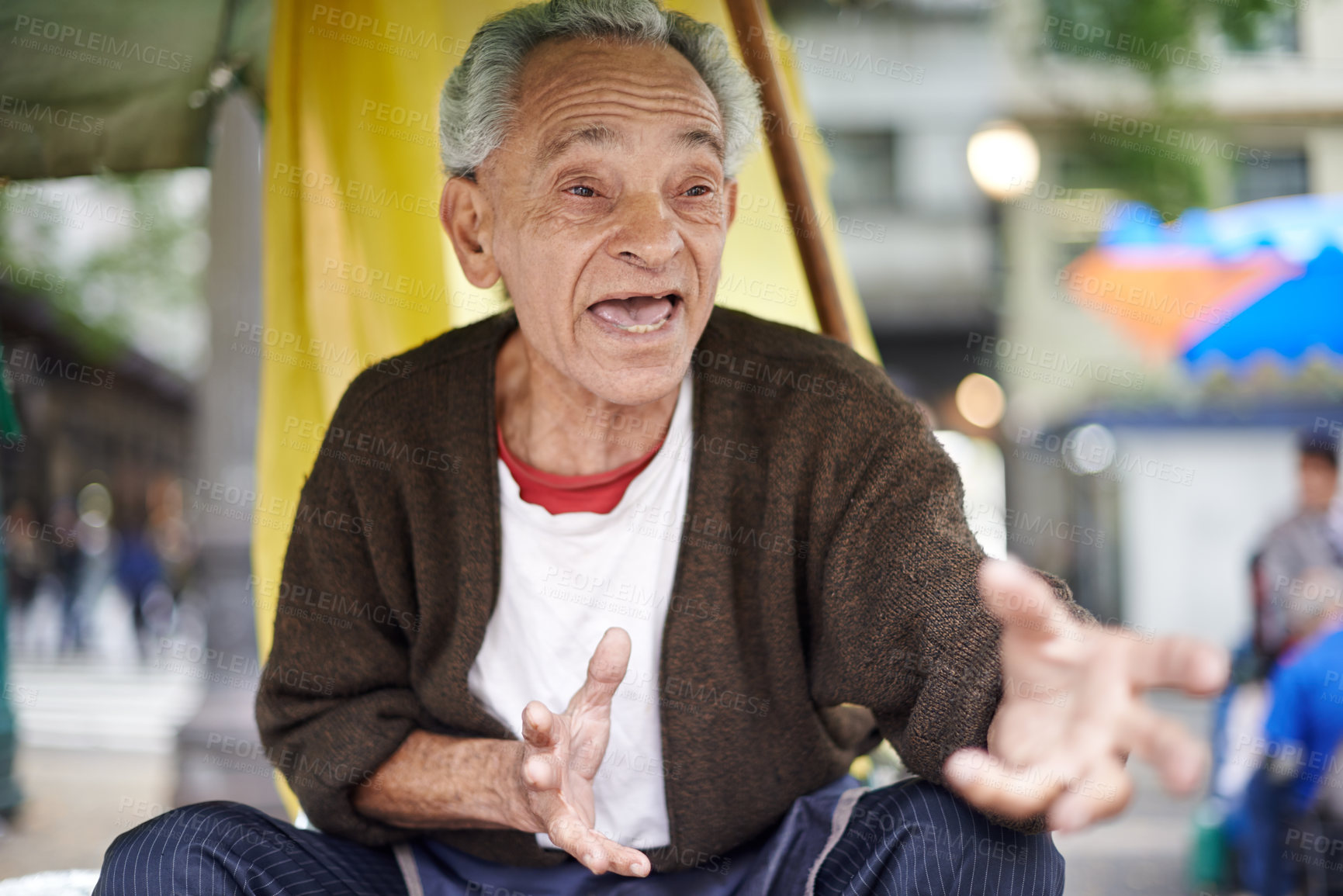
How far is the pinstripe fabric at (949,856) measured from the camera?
4.76 feet

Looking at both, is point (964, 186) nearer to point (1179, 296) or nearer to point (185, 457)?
point (1179, 296)

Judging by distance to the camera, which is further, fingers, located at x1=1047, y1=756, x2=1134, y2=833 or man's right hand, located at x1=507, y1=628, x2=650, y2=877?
man's right hand, located at x1=507, y1=628, x2=650, y2=877

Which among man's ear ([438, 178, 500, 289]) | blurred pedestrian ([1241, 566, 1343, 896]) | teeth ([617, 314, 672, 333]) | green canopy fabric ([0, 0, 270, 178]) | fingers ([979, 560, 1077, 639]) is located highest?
green canopy fabric ([0, 0, 270, 178])

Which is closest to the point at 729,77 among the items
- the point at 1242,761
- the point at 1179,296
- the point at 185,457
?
the point at 1242,761

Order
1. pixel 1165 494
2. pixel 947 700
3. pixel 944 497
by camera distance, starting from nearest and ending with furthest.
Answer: pixel 947 700, pixel 944 497, pixel 1165 494

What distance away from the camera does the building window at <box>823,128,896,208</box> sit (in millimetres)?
14281

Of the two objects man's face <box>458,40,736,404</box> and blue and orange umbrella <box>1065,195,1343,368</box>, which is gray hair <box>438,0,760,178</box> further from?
blue and orange umbrella <box>1065,195,1343,368</box>

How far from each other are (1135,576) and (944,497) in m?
9.82

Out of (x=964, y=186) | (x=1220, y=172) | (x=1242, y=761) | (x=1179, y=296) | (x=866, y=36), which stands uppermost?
(x=866, y=36)

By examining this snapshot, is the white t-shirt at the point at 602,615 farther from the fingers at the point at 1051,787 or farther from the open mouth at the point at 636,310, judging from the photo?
the fingers at the point at 1051,787

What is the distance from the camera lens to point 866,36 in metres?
14.1

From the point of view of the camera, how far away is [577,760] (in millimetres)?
1481

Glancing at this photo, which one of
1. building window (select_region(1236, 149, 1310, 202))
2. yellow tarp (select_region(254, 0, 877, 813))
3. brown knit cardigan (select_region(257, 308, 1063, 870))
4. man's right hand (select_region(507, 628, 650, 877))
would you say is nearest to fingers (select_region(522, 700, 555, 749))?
man's right hand (select_region(507, 628, 650, 877))

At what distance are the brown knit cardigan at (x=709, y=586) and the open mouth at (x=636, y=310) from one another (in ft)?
0.59
